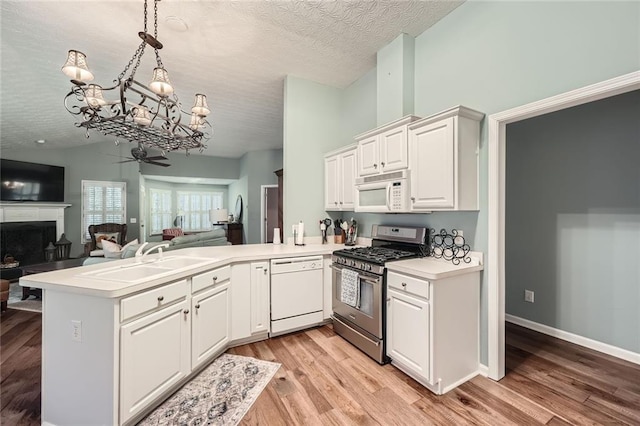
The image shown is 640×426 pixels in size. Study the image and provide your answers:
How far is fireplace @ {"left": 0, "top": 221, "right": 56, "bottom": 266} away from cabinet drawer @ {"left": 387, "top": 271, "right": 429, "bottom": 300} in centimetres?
766

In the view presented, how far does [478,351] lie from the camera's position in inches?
91.2

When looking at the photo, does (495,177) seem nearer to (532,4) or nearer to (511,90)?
(511,90)

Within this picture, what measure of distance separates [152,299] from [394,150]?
2.43 m

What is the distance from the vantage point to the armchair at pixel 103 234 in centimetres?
639

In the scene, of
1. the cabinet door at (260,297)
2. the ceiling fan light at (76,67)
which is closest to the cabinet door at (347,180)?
the cabinet door at (260,297)

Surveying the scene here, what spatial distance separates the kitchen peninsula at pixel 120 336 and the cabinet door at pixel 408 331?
41cm

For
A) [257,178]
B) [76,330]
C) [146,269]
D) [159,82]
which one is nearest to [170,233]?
[257,178]

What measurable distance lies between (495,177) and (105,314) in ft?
9.65

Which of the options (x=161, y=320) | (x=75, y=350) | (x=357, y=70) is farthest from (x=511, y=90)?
(x=75, y=350)

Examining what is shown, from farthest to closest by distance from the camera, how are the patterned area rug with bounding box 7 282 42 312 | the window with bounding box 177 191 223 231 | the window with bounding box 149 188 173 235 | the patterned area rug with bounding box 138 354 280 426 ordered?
the window with bounding box 177 191 223 231
the window with bounding box 149 188 173 235
the patterned area rug with bounding box 7 282 42 312
the patterned area rug with bounding box 138 354 280 426

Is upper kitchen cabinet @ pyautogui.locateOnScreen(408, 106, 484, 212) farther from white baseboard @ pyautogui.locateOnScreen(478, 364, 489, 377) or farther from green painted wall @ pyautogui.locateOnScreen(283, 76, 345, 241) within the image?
green painted wall @ pyautogui.locateOnScreen(283, 76, 345, 241)

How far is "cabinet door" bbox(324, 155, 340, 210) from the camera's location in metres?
3.67

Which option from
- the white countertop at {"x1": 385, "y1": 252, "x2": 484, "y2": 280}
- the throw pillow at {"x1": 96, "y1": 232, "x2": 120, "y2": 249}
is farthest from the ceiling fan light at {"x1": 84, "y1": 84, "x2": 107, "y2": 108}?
the throw pillow at {"x1": 96, "y1": 232, "x2": 120, "y2": 249}

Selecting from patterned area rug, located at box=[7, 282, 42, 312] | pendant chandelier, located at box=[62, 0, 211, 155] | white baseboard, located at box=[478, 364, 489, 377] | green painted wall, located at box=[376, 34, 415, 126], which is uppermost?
green painted wall, located at box=[376, 34, 415, 126]
